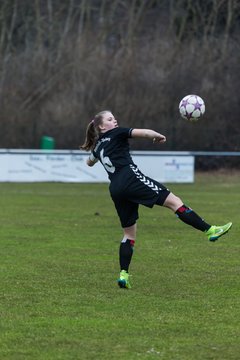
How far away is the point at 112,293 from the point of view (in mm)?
8102

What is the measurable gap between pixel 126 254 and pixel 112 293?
629mm

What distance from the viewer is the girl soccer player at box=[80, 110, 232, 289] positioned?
329 inches

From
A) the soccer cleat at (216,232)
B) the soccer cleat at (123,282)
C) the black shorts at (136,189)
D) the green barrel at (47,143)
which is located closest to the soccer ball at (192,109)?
the black shorts at (136,189)

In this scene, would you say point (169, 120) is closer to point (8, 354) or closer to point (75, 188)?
point (75, 188)

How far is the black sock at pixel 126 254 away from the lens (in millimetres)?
8578

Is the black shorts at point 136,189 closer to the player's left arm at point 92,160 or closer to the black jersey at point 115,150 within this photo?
the black jersey at point 115,150

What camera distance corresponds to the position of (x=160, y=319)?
686cm

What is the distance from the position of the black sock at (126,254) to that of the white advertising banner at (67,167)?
63.6ft

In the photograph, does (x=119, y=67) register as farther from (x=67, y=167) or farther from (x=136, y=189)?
(x=136, y=189)

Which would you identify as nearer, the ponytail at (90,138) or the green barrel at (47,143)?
the ponytail at (90,138)

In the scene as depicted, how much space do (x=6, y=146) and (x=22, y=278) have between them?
2801 centimetres

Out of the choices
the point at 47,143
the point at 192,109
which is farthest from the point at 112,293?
the point at 47,143

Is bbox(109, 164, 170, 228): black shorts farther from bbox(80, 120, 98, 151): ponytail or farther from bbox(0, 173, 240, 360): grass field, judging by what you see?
bbox(0, 173, 240, 360): grass field

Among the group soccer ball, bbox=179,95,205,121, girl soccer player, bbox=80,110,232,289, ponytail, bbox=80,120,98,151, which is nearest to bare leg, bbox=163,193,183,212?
girl soccer player, bbox=80,110,232,289
